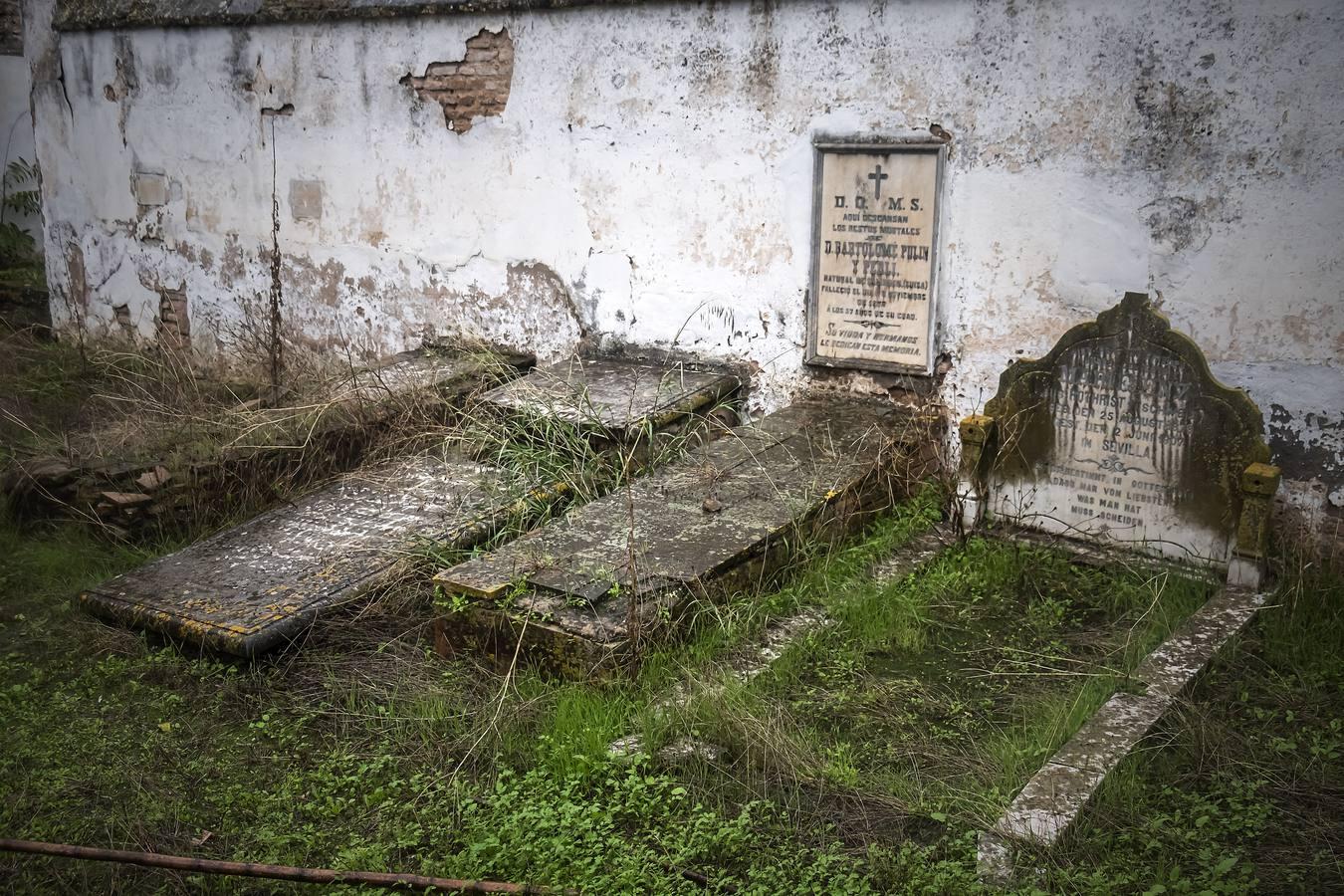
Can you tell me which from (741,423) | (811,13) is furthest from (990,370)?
(811,13)

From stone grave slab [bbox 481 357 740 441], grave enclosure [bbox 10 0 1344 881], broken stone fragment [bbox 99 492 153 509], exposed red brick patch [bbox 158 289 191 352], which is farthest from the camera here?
exposed red brick patch [bbox 158 289 191 352]

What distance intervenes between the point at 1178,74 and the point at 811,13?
178 cm

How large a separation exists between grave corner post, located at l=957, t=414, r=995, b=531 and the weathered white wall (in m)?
0.55

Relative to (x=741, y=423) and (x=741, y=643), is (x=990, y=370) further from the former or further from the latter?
(x=741, y=643)

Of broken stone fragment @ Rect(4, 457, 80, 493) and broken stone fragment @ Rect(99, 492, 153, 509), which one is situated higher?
broken stone fragment @ Rect(4, 457, 80, 493)

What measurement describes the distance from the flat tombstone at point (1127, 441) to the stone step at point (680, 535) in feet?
2.04

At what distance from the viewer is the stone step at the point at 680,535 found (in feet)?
12.0

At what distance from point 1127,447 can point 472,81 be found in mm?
4353

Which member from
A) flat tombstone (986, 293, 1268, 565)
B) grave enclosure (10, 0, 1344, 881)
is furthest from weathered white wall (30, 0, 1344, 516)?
flat tombstone (986, 293, 1268, 565)

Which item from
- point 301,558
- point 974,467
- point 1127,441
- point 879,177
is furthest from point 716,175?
point 301,558

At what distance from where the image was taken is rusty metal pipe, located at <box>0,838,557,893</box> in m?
2.44

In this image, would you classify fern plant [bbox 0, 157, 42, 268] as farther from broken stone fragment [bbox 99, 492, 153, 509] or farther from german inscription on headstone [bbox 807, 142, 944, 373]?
german inscription on headstone [bbox 807, 142, 944, 373]

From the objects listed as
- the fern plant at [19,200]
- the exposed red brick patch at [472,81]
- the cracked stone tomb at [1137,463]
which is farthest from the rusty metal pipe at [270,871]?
the fern plant at [19,200]

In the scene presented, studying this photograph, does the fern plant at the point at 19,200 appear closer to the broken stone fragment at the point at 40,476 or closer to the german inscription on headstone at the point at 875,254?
the broken stone fragment at the point at 40,476
